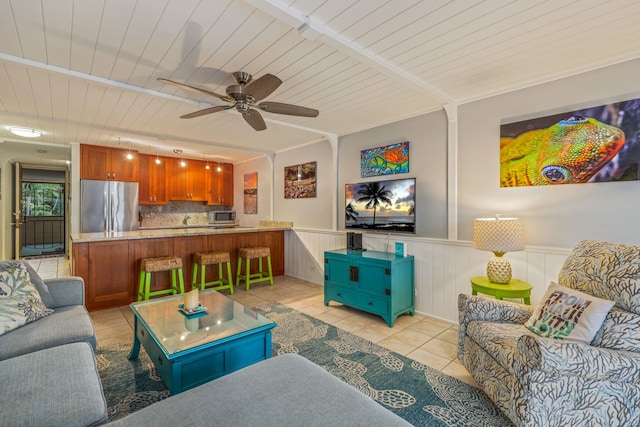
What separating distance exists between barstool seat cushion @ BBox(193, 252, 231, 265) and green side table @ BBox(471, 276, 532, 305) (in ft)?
10.9

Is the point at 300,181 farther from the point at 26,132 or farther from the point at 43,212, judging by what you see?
the point at 43,212

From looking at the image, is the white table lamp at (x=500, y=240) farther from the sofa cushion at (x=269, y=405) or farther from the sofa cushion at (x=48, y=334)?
the sofa cushion at (x=48, y=334)

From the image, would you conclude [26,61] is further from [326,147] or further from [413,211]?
[413,211]

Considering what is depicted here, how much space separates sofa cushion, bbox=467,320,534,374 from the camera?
172 cm

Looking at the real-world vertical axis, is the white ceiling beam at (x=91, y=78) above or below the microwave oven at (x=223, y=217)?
above

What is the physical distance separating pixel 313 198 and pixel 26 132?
4.37 metres

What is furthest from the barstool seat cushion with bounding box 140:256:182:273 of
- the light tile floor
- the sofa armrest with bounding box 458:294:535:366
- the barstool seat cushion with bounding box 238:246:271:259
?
the sofa armrest with bounding box 458:294:535:366

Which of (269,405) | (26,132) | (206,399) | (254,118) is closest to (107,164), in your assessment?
(26,132)

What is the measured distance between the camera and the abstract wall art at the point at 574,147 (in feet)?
7.45

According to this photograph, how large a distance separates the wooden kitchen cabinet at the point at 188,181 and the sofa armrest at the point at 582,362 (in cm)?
665

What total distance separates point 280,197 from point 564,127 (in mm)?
4343

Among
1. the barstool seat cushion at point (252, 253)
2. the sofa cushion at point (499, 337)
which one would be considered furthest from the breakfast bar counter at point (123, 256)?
the sofa cushion at point (499, 337)

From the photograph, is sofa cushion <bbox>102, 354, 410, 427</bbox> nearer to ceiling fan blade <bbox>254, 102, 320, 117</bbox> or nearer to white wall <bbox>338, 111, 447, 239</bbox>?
ceiling fan blade <bbox>254, 102, 320, 117</bbox>

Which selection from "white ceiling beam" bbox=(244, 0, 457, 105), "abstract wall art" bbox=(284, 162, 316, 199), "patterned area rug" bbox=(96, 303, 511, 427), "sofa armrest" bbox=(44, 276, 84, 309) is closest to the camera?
"white ceiling beam" bbox=(244, 0, 457, 105)
